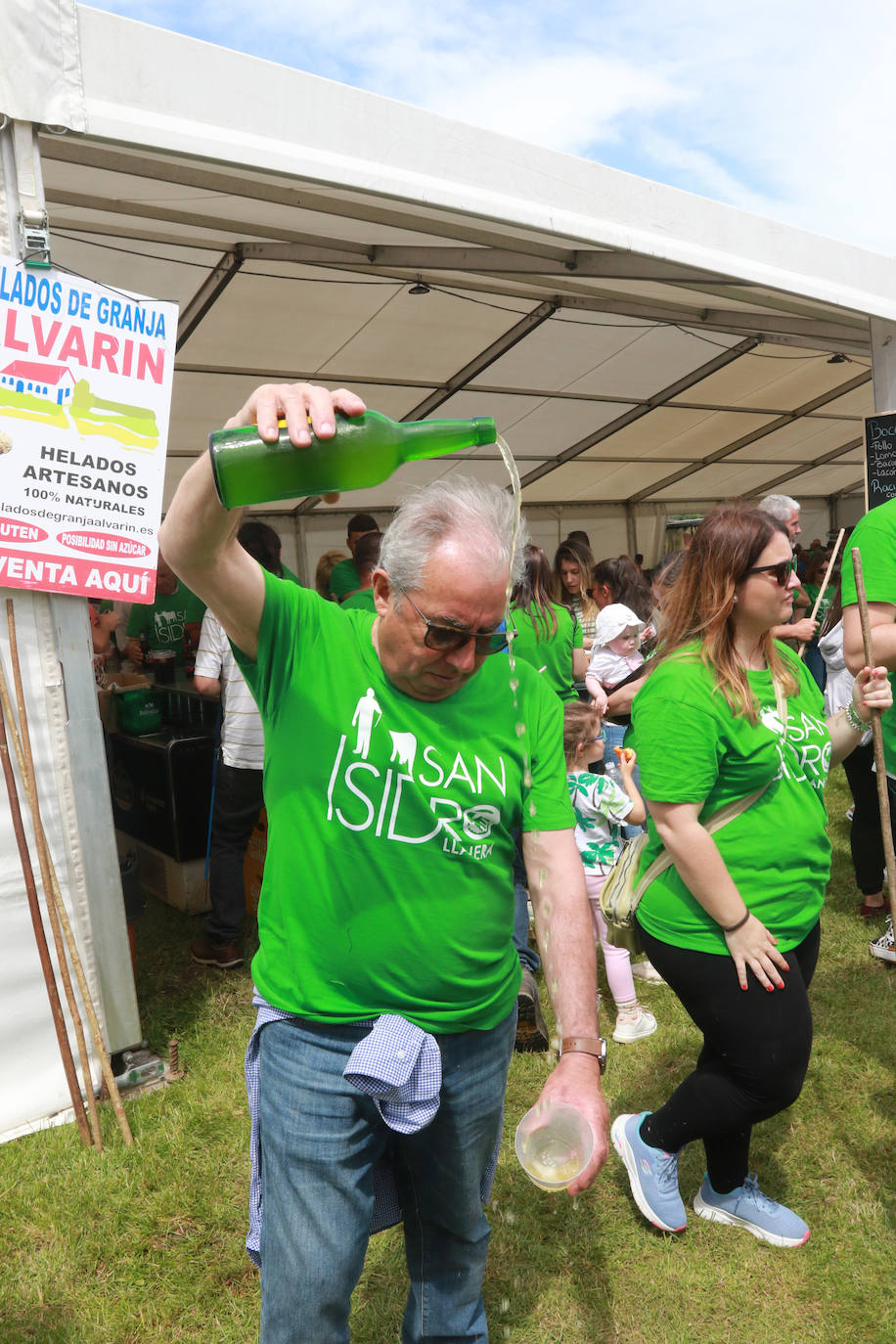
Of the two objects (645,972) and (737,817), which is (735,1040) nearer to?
(737,817)

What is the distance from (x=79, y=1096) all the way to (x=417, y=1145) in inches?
72.3

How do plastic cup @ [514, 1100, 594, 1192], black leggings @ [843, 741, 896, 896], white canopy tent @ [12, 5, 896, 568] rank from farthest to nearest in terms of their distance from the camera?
black leggings @ [843, 741, 896, 896] < white canopy tent @ [12, 5, 896, 568] < plastic cup @ [514, 1100, 594, 1192]

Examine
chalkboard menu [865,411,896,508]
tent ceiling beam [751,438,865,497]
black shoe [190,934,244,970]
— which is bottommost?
black shoe [190,934,244,970]

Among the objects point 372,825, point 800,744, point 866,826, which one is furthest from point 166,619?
point 372,825

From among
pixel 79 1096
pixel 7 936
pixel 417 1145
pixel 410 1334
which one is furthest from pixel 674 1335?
pixel 7 936

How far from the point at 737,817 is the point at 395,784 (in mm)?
1150

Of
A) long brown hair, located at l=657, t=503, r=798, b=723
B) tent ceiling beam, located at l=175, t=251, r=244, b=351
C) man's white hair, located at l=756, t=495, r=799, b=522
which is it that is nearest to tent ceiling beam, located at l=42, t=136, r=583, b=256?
tent ceiling beam, located at l=175, t=251, r=244, b=351

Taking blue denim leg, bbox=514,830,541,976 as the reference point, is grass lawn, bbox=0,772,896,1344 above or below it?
below

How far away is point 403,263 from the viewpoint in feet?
17.2

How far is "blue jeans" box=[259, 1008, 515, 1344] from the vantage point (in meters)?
1.61

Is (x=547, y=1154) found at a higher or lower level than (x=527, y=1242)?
higher

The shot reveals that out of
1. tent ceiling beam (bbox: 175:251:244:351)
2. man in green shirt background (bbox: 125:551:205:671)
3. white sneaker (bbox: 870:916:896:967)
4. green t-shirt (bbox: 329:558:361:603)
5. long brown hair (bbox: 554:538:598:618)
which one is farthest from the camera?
long brown hair (bbox: 554:538:598:618)

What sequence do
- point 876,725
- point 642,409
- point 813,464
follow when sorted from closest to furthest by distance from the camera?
point 876,725
point 642,409
point 813,464

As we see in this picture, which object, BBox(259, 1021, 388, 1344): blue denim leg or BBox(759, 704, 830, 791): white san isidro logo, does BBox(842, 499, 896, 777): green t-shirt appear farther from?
BBox(259, 1021, 388, 1344): blue denim leg
